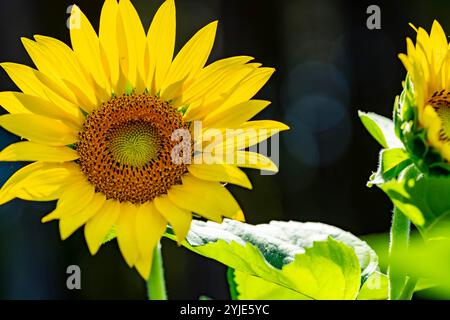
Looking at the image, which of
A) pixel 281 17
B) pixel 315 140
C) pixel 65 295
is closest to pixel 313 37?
pixel 281 17

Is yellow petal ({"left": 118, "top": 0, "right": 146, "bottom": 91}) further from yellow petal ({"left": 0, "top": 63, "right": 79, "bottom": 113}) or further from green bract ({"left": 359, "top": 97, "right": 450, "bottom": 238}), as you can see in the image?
green bract ({"left": 359, "top": 97, "right": 450, "bottom": 238})

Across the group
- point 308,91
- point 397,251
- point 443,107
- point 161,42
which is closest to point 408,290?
point 397,251

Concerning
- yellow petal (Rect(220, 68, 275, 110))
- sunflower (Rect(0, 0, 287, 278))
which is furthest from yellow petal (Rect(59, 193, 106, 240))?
yellow petal (Rect(220, 68, 275, 110))

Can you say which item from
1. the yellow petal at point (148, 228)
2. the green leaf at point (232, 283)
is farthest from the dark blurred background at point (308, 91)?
the yellow petal at point (148, 228)

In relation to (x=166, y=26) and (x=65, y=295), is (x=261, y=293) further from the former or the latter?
(x=65, y=295)

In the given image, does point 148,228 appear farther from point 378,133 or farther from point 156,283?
point 378,133
